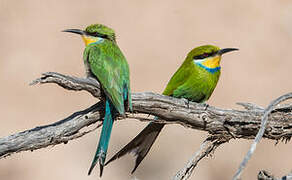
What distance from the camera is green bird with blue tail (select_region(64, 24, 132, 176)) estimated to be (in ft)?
9.07

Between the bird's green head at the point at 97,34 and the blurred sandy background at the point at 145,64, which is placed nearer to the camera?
the bird's green head at the point at 97,34

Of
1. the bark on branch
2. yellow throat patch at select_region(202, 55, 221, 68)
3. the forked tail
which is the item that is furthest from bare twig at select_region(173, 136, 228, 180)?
yellow throat patch at select_region(202, 55, 221, 68)

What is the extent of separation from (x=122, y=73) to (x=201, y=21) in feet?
13.3

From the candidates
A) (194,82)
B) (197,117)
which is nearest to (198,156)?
(197,117)

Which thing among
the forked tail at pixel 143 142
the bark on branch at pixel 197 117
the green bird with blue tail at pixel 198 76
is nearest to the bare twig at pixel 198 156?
the bark on branch at pixel 197 117

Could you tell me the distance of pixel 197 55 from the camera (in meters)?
3.46

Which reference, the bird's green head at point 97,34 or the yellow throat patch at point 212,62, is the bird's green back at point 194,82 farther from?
the bird's green head at point 97,34

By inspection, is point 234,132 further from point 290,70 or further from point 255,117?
point 290,70

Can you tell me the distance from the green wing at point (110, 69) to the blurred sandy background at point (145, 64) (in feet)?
7.19

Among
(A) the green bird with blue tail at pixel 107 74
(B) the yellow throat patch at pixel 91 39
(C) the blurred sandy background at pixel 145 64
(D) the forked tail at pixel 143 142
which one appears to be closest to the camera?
(A) the green bird with blue tail at pixel 107 74

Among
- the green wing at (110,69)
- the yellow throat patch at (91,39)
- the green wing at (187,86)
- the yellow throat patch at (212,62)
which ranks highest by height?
the yellow throat patch at (91,39)

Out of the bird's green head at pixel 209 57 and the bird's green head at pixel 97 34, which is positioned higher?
the bird's green head at pixel 97 34

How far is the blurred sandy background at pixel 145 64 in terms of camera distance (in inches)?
210

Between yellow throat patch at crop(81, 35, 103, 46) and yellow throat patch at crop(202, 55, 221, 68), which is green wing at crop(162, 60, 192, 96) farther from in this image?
yellow throat patch at crop(81, 35, 103, 46)
